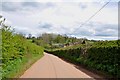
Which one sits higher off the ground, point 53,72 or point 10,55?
point 10,55

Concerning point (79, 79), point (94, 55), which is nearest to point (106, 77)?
point (79, 79)

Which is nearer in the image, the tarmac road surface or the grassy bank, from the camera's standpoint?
the grassy bank

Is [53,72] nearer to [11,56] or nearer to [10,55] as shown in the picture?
[11,56]

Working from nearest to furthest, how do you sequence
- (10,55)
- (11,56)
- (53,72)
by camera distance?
(10,55) < (11,56) < (53,72)

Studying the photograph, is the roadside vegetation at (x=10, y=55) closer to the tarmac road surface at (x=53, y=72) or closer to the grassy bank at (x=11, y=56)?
the grassy bank at (x=11, y=56)

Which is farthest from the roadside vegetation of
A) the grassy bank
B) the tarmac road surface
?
the tarmac road surface

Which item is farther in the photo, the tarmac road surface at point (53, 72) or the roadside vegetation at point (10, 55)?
the tarmac road surface at point (53, 72)

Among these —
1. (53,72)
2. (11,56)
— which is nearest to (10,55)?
(11,56)

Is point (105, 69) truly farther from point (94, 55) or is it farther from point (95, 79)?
point (94, 55)

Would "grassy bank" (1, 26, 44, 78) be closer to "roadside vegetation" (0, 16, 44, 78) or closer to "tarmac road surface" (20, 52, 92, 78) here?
"roadside vegetation" (0, 16, 44, 78)

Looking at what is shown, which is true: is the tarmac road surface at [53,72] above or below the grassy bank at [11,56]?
below

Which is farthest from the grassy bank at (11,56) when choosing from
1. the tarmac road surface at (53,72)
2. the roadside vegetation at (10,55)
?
the tarmac road surface at (53,72)

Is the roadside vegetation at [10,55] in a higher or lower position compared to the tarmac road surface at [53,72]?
higher

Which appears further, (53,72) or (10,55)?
(53,72)
